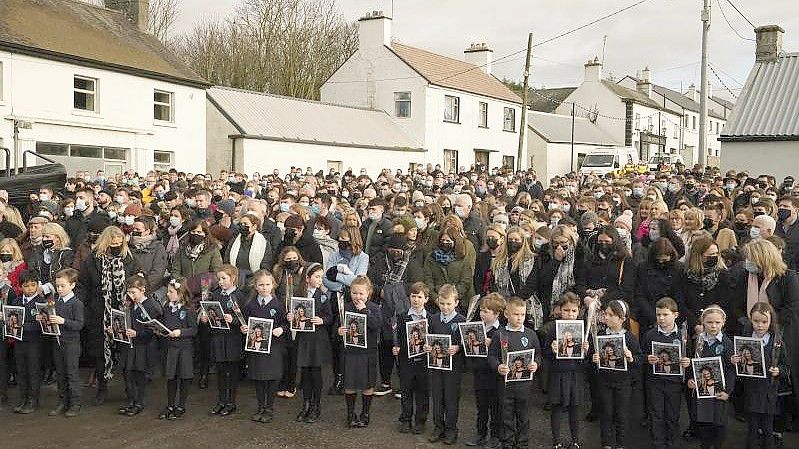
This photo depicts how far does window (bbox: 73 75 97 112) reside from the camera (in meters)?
25.4

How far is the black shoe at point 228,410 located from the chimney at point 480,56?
39.1 m

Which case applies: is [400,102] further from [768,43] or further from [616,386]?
[616,386]

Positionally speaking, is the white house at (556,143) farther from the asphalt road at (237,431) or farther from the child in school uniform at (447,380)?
the child in school uniform at (447,380)

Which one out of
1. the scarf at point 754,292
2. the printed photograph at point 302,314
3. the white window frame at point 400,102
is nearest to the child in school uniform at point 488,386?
the printed photograph at point 302,314

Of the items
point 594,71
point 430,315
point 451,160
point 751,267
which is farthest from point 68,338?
point 594,71

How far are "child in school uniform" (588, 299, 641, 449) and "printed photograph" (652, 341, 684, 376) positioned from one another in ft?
0.63

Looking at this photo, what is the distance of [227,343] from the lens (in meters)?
7.70

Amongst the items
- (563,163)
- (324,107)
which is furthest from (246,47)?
(563,163)

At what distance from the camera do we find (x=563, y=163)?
4922cm

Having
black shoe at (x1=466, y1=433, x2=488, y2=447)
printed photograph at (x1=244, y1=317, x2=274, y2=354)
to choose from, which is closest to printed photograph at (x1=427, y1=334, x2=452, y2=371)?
black shoe at (x1=466, y1=433, x2=488, y2=447)

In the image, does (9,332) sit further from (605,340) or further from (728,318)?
(728,318)

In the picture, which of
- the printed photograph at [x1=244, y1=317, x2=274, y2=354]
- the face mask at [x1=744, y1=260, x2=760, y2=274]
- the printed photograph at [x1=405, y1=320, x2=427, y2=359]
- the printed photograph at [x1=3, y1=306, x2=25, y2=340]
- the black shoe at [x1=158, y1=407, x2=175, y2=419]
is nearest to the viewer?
the face mask at [x1=744, y1=260, x2=760, y2=274]

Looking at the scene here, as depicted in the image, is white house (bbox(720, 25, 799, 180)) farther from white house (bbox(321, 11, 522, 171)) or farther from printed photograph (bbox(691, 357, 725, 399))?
printed photograph (bbox(691, 357, 725, 399))

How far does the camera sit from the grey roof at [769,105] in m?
23.3
